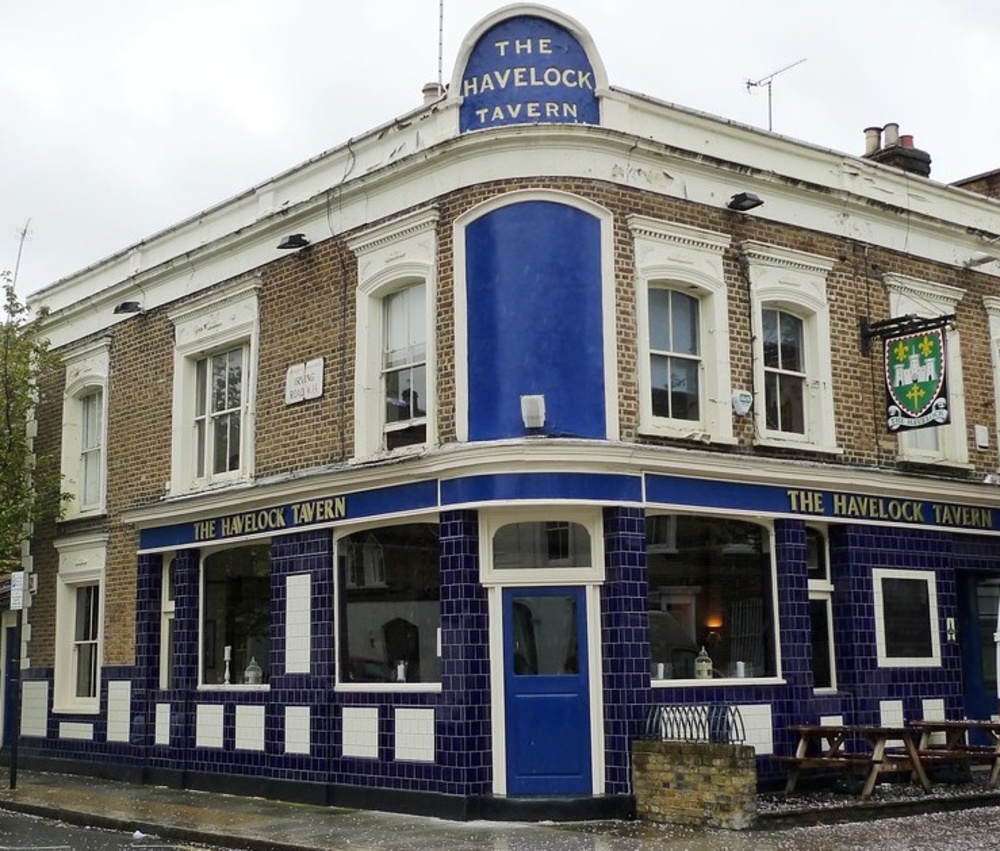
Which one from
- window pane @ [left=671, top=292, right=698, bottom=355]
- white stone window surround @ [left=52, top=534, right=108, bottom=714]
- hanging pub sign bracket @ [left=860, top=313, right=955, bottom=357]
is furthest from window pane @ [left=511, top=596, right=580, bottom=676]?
white stone window surround @ [left=52, top=534, right=108, bottom=714]

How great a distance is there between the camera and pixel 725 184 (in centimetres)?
1641

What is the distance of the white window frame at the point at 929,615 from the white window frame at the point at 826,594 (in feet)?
1.89

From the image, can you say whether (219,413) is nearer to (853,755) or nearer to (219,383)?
(219,383)

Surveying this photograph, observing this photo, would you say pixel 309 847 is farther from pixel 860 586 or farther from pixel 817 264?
pixel 817 264

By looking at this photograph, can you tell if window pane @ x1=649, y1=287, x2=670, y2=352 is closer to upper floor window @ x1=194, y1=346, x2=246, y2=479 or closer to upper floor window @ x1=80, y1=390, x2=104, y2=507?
upper floor window @ x1=194, y1=346, x2=246, y2=479

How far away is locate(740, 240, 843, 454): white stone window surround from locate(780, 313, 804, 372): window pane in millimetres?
71

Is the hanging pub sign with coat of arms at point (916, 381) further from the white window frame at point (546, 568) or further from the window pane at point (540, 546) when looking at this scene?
the window pane at point (540, 546)

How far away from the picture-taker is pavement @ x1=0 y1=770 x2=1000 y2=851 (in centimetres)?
1245

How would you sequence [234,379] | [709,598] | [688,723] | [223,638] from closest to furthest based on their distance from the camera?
[688,723]
[709,598]
[223,638]
[234,379]

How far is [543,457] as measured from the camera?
46.3 feet

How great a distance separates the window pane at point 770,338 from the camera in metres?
16.7

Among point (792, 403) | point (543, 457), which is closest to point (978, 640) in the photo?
point (792, 403)

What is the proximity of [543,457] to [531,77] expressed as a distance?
4.26 meters

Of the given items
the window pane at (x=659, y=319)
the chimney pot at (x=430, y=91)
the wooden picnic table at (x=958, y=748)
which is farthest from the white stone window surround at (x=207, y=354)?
the wooden picnic table at (x=958, y=748)
